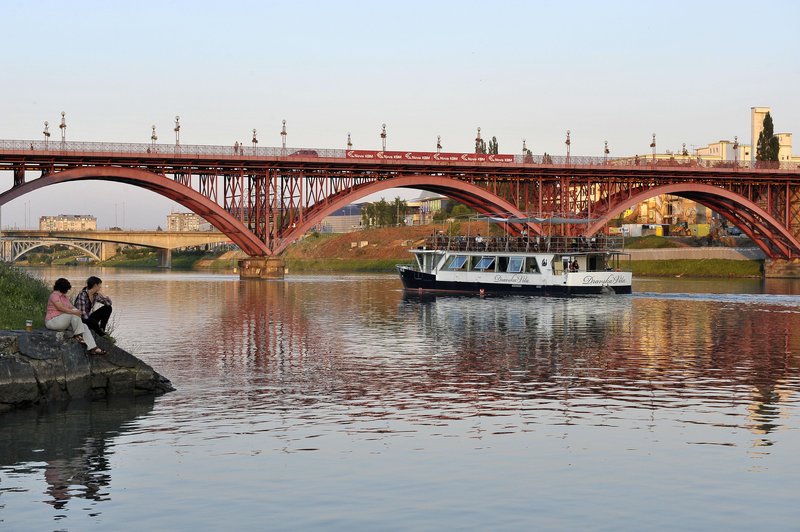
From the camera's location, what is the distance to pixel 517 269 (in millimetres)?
81500

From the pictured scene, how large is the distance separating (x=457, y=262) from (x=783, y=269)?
5849 cm

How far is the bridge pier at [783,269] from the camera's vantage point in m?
125

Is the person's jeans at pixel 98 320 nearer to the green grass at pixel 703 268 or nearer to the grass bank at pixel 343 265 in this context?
the green grass at pixel 703 268

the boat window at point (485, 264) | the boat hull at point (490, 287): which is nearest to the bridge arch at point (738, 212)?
the boat window at point (485, 264)

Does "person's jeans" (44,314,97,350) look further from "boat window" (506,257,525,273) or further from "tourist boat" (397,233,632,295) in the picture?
"boat window" (506,257,525,273)

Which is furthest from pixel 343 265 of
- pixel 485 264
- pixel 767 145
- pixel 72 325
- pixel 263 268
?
pixel 72 325

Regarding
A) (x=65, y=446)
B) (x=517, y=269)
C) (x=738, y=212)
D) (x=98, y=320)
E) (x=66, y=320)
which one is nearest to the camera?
(x=65, y=446)

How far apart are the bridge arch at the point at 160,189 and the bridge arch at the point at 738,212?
37160mm

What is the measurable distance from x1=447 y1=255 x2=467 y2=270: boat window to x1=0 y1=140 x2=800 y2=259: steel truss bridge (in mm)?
18228

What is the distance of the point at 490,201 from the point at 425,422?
91.5 m

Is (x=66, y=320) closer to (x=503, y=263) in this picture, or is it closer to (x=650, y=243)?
(x=503, y=263)

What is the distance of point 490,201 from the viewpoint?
113 m

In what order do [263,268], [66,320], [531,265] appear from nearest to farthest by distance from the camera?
[66,320] < [531,265] < [263,268]

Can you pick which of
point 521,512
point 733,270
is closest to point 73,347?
point 521,512
